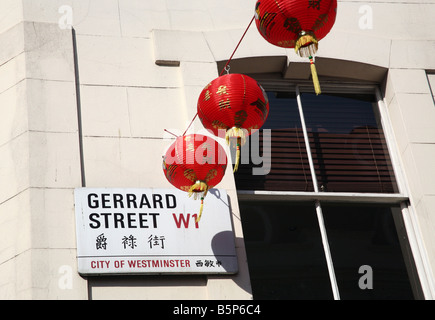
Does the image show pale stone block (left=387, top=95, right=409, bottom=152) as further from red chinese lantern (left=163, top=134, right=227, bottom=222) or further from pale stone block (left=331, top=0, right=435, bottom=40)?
red chinese lantern (left=163, top=134, right=227, bottom=222)

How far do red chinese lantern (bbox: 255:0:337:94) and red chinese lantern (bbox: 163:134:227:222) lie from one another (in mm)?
1157

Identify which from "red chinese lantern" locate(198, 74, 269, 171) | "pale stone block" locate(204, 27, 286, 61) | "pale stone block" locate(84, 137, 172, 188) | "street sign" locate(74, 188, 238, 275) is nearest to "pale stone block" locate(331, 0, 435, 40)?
"pale stone block" locate(204, 27, 286, 61)

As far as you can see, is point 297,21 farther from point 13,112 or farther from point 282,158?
point 13,112

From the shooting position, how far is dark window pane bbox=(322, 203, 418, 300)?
9.24 meters

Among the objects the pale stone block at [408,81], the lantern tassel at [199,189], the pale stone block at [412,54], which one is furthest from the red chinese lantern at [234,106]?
the pale stone block at [412,54]

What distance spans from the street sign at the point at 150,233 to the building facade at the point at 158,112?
12cm

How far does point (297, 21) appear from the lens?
26.5 feet

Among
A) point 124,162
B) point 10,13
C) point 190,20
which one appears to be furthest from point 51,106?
point 190,20

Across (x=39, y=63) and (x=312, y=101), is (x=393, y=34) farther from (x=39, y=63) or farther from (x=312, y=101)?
(x=39, y=63)

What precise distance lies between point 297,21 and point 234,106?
100cm

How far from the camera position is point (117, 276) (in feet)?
28.0

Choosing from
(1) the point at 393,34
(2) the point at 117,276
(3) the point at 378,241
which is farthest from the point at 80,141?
(1) the point at 393,34

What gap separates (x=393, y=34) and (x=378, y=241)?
2.94m
